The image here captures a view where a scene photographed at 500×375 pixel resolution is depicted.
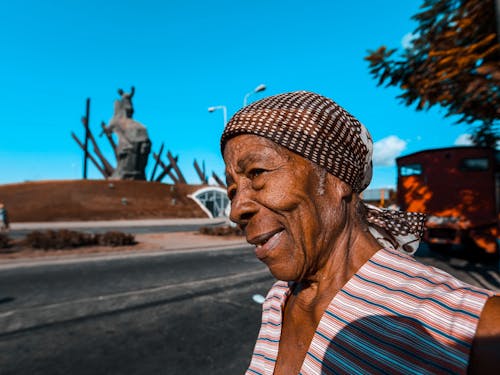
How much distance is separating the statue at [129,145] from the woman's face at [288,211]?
41.7 m

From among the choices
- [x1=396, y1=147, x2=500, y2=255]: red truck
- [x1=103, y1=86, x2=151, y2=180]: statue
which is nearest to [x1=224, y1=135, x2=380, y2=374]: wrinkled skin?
[x1=396, y1=147, x2=500, y2=255]: red truck

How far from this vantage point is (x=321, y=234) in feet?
3.35

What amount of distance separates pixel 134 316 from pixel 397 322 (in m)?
4.68

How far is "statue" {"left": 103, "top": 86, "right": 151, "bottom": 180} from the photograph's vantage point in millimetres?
39500

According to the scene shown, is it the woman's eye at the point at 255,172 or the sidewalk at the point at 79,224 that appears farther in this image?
the sidewalk at the point at 79,224

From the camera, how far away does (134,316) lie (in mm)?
4578

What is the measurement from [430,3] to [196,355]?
812cm

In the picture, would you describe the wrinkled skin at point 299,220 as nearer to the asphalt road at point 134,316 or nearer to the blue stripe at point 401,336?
the blue stripe at point 401,336

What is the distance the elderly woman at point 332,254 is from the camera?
794mm

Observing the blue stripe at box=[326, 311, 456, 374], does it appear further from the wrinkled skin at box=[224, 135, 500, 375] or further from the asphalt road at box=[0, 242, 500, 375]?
the asphalt road at box=[0, 242, 500, 375]

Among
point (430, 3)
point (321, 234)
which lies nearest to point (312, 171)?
point (321, 234)

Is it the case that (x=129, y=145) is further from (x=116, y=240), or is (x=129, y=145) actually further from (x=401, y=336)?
(x=401, y=336)

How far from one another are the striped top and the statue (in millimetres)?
41950

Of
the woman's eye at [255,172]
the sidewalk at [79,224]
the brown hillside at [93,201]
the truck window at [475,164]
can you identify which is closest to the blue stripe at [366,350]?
the woman's eye at [255,172]
